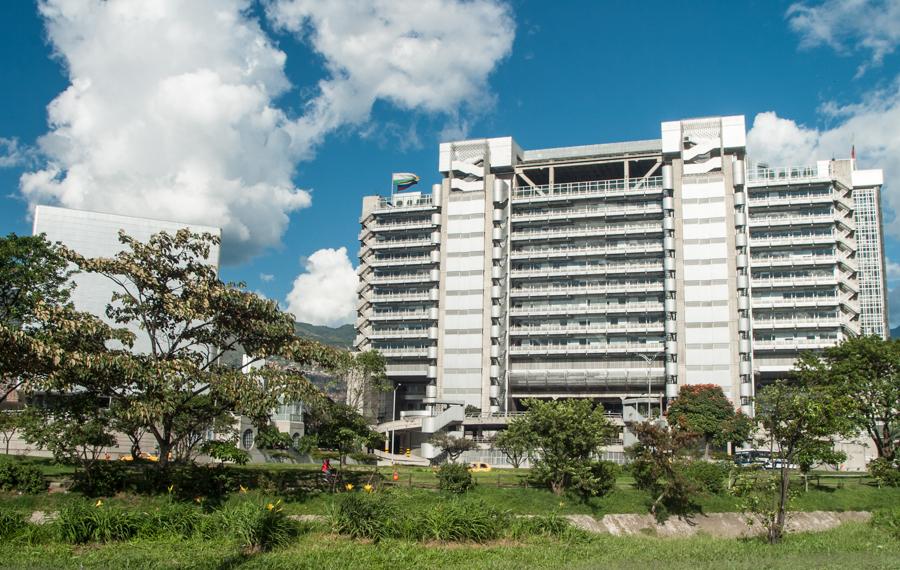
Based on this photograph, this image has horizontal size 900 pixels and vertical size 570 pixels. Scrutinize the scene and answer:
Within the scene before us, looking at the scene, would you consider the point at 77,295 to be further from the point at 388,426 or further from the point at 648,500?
the point at 648,500

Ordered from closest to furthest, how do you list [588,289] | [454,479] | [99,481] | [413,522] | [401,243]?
[413,522] < [99,481] < [454,479] < [588,289] < [401,243]

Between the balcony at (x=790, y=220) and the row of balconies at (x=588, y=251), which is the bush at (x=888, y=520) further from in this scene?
the balcony at (x=790, y=220)

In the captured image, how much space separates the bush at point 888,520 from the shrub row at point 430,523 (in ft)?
53.5

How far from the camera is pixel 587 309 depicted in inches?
4604

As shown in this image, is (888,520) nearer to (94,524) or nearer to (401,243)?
(94,524)

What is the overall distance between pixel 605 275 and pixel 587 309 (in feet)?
19.2

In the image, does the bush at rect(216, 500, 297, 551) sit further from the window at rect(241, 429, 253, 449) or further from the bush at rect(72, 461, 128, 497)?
the window at rect(241, 429, 253, 449)

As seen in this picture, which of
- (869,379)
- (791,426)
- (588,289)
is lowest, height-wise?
(791,426)

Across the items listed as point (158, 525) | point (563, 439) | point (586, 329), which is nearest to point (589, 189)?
point (586, 329)

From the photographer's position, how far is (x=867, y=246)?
151 metres

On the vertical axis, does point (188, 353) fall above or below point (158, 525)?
above

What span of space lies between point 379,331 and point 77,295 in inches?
1745

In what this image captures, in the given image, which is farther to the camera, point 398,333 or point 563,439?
point 398,333

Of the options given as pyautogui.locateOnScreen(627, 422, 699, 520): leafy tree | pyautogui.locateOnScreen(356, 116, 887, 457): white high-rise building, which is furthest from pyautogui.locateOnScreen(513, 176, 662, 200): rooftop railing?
pyautogui.locateOnScreen(627, 422, 699, 520): leafy tree
